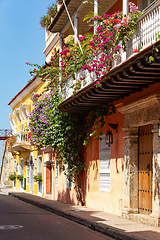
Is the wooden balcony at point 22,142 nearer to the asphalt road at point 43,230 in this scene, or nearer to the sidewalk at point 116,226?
the sidewalk at point 116,226

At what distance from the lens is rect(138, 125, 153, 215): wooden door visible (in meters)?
11.3

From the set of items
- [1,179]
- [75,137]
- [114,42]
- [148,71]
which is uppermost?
[114,42]

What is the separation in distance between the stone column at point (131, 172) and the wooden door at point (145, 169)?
14cm

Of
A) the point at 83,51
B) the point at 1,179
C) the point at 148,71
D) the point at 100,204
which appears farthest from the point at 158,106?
the point at 1,179

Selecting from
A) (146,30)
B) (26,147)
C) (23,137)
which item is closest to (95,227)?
(146,30)

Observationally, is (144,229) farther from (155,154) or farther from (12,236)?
(12,236)

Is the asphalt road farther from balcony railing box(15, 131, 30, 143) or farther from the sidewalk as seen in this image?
balcony railing box(15, 131, 30, 143)

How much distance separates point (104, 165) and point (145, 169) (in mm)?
3008

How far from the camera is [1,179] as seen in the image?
43.5 meters

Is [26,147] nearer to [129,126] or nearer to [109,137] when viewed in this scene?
[109,137]

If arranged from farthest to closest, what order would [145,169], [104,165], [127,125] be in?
[104,165] → [127,125] → [145,169]

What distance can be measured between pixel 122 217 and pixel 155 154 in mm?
2561

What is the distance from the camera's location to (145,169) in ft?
37.9

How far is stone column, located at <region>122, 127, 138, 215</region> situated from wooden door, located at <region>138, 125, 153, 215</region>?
0.14m
